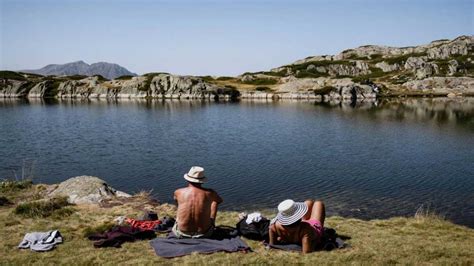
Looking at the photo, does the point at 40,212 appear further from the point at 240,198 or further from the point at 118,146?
the point at 118,146

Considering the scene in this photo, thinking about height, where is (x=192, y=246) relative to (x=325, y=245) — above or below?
above

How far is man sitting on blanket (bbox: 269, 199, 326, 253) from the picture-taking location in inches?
471

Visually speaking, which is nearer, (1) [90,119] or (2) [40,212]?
(2) [40,212]

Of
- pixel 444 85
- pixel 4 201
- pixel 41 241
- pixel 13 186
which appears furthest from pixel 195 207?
pixel 444 85

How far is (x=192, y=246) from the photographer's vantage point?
488 inches

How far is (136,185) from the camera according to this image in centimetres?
2980

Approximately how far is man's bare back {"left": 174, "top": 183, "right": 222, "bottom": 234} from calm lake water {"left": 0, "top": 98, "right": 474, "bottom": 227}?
1165cm

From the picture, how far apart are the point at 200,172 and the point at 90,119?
7227 cm

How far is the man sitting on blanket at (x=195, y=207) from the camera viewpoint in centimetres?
1258

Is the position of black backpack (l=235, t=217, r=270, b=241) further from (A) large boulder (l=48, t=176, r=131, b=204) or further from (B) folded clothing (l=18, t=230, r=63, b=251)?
(A) large boulder (l=48, t=176, r=131, b=204)

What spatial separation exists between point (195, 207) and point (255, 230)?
2.46 metres

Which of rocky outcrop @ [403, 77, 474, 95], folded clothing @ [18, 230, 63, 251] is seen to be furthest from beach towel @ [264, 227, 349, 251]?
rocky outcrop @ [403, 77, 474, 95]

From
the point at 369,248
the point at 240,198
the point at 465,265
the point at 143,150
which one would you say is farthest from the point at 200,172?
the point at 143,150

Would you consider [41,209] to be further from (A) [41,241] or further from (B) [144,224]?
(B) [144,224]
